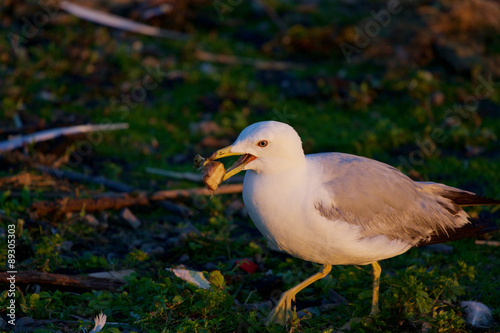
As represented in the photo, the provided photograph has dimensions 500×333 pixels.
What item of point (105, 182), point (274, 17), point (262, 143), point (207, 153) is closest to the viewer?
point (262, 143)

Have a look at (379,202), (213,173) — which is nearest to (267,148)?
(213,173)

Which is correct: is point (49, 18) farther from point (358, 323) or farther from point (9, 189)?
point (358, 323)

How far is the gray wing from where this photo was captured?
4148 millimetres

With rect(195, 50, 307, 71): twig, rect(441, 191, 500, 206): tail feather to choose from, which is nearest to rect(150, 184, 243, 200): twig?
rect(441, 191, 500, 206): tail feather

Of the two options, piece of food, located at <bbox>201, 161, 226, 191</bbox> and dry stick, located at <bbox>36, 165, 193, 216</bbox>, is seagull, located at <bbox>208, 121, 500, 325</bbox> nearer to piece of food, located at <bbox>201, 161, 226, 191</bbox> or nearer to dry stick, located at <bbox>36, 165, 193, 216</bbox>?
piece of food, located at <bbox>201, 161, 226, 191</bbox>

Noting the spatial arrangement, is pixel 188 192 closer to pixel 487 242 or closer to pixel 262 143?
pixel 262 143

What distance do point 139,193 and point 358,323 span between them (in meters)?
2.80

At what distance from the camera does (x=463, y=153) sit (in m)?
7.33

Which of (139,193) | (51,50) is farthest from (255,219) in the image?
(51,50)

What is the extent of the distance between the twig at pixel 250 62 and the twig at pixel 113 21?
2.66 feet

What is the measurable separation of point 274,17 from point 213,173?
7.29 m

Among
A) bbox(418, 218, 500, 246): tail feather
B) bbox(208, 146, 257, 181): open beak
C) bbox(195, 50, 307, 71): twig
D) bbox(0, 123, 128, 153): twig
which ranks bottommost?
bbox(195, 50, 307, 71): twig

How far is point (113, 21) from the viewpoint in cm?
1020

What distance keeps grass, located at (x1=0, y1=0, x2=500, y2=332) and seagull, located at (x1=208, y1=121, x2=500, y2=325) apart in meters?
0.30
